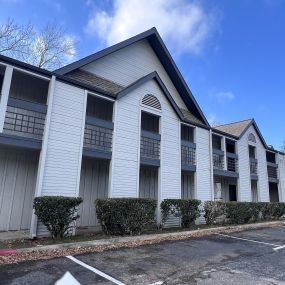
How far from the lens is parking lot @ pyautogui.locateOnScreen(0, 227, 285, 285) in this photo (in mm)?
5844

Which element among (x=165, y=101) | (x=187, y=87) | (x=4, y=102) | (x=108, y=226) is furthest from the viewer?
(x=187, y=87)

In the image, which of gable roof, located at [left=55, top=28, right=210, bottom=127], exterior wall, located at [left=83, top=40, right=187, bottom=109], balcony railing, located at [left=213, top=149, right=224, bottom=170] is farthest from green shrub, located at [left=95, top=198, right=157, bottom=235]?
balcony railing, located at [left=213, top=149, right=224, bottom=170]

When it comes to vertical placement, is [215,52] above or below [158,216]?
above

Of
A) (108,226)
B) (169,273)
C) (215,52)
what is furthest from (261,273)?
(215,52)

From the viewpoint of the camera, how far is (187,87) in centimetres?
1831

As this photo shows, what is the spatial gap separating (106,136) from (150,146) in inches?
111

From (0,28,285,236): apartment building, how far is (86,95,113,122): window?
0.05 metres

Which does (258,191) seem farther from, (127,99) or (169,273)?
(169,273)

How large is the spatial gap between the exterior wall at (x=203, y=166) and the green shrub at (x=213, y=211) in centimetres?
68

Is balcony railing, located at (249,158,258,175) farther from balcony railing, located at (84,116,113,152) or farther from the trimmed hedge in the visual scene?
balcony railing, located at (84,116,113,152)

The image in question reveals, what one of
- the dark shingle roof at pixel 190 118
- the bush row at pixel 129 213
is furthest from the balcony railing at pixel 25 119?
the dark shingle roof at pixel 190 118

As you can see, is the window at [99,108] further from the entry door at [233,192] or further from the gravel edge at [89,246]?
the entry door at [233,192]

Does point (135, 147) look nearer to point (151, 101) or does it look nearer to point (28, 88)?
point (151, 101)

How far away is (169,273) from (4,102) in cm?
767
